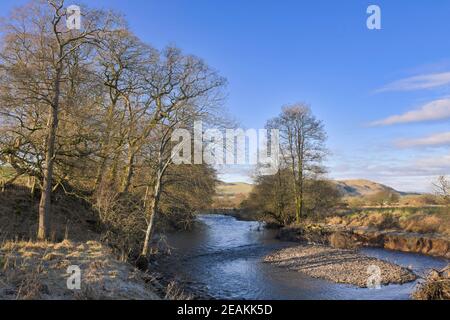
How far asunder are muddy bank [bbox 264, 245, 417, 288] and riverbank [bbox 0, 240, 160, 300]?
813 centimetres

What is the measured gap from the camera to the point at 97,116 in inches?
764

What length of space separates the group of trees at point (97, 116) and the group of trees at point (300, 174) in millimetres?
11920

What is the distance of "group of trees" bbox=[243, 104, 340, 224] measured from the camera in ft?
108

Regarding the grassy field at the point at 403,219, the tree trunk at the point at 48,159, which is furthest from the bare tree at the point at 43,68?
the grassy field at the point at 403,219

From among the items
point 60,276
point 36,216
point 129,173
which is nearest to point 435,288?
point 60,276

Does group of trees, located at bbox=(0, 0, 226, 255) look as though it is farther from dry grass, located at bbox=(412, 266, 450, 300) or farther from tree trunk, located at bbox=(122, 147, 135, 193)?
dry grass, located at bbox=(412, 266, 450, 300)

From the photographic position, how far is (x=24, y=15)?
1500cm

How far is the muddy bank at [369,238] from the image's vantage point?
2163cm

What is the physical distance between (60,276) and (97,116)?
1222 cm

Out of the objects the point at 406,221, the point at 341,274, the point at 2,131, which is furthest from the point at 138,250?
the point at 406,221

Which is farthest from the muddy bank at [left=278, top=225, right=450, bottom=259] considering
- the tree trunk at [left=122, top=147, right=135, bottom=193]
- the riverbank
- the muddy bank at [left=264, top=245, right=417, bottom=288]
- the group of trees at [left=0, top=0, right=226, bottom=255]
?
the riverbank

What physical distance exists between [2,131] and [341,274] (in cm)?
1536

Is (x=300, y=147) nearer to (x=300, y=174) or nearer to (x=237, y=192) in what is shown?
(x=300, y=174)
